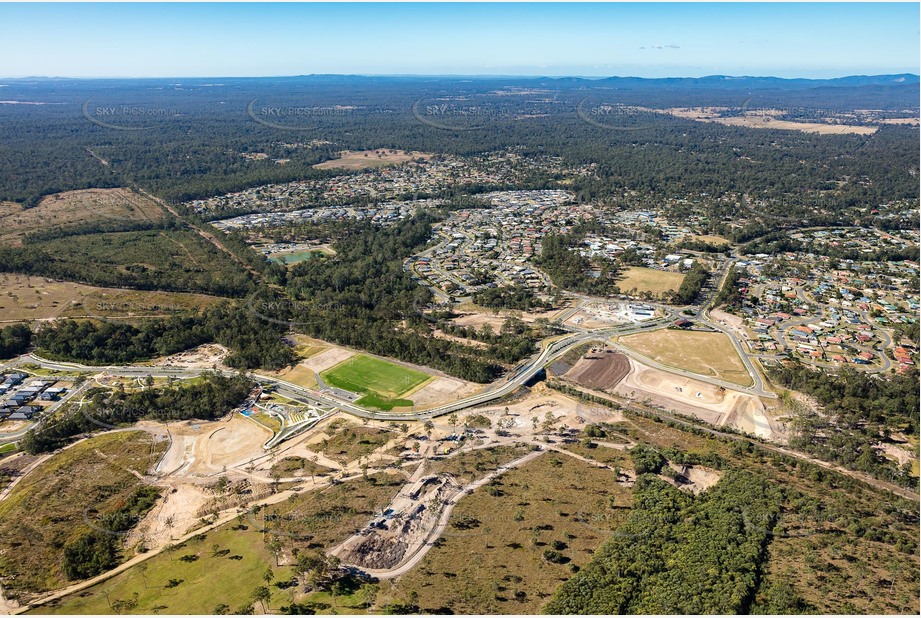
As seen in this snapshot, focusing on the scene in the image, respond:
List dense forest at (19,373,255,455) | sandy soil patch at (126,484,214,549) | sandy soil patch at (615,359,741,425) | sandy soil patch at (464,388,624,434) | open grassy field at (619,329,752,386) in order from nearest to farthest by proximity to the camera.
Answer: sandy soil patch at (126,484,214,549) < dense forest at (19,373,255,455) < sandy soil patch at (464,388,624,434) < sandy soil patch at (615,359,741,425) < open grassy field at (619,329,752,386)

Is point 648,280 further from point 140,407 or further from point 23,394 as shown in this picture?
point 23,394

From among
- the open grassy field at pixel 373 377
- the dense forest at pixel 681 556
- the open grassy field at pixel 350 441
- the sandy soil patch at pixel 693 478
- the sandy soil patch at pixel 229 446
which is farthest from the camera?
the open grassy field at pixel 373 377

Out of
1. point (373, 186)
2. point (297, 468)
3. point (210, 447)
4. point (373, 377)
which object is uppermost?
point (373, 186)

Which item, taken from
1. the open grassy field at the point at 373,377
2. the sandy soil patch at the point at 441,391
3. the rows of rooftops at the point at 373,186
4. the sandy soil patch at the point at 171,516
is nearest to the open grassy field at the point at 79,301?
the open grassy field at the point at 373,377

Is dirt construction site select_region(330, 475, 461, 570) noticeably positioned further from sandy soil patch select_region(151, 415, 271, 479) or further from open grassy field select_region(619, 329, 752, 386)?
open grassy field select_region(619, 329, 752, 386)

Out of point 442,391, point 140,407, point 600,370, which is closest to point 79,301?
point 140,407

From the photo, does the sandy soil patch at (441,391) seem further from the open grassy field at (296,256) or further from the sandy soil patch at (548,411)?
the open grassy field at (296,256)

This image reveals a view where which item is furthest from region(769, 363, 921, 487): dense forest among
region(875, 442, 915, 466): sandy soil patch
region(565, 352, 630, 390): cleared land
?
region(565, 352, 630, 390): cleared land
